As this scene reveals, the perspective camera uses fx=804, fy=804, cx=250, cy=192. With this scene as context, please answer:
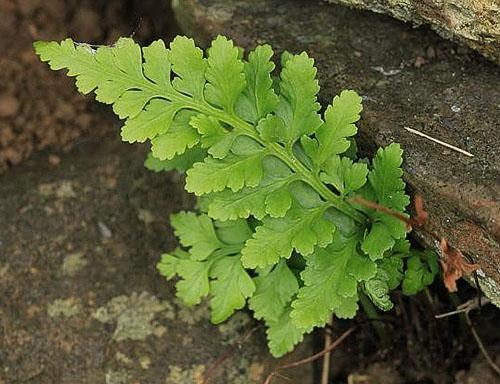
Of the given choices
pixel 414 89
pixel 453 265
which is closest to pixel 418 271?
pixel 453 265

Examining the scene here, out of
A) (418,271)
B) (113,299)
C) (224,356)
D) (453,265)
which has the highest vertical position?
(453,265)

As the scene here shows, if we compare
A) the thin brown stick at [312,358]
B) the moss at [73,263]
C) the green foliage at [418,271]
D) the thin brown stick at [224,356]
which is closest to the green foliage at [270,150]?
the green foliage at [418,271]

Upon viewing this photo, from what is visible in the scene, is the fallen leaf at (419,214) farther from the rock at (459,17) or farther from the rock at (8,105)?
the rock at (8,105)

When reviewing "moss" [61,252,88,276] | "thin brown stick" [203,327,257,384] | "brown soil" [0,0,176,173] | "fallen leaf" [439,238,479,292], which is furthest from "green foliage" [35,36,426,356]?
"brown soil" [0,0,176,173]

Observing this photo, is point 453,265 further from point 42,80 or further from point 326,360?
point 42,80

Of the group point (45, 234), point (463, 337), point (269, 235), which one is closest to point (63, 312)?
point (45, 234)

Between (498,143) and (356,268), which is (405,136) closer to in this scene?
(498,143)
